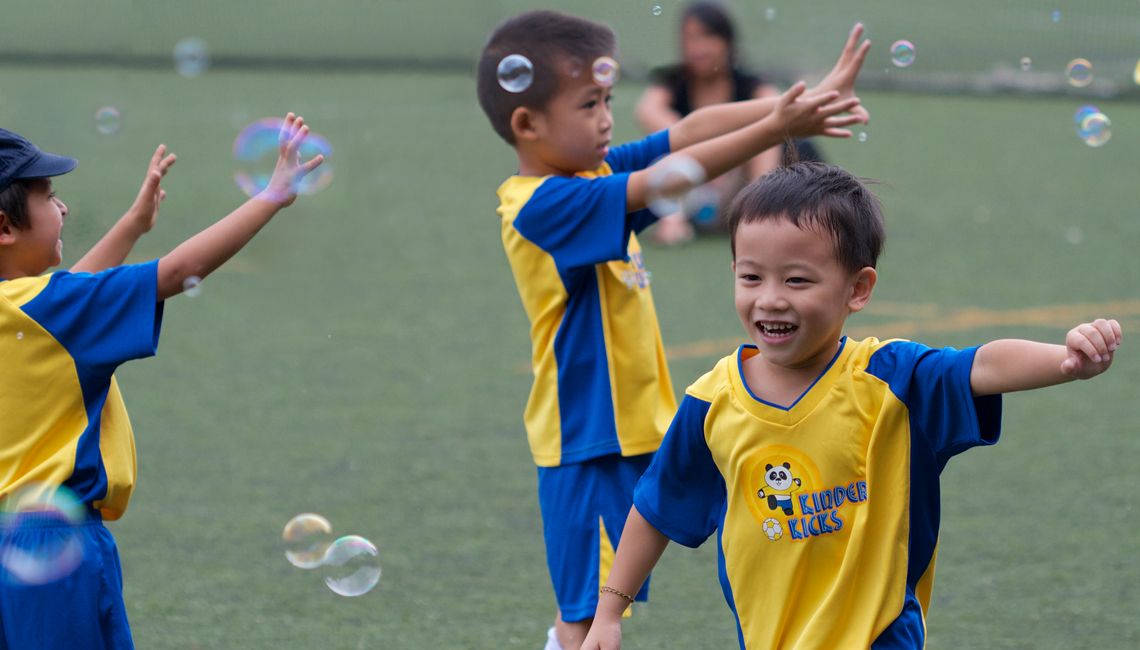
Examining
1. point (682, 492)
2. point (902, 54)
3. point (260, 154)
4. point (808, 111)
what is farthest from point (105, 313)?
point (902, 54)

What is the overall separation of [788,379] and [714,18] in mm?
6851

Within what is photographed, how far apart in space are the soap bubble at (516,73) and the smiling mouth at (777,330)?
3.49 ft

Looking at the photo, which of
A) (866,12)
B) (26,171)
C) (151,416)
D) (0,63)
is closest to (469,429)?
(151,416)

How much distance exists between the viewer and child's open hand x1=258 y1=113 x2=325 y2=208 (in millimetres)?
2490

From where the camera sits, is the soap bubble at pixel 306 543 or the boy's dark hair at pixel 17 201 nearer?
the boy's dark hair at pixel 17 201

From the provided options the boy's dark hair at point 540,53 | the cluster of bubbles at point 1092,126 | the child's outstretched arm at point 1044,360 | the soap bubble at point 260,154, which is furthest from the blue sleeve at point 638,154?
the child's outstretched arm at point 1044,360

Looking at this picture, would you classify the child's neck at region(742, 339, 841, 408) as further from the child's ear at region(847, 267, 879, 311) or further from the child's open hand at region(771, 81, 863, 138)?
the child's open hand at region(771, 81, 863, 138)

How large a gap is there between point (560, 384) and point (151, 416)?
329cm

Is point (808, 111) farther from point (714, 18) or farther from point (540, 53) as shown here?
point (714, 18)

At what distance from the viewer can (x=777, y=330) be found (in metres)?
2.14

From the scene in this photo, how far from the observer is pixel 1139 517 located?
14.3ft

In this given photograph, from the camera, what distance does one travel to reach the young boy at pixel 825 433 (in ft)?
6.92

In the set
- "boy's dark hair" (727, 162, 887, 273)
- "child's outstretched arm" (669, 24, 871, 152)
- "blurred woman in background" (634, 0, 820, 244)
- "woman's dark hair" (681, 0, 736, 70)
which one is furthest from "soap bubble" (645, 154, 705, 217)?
"woman's dark hair" (681, 0, 736, 70)

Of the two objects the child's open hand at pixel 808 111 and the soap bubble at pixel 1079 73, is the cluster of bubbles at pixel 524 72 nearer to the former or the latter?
the child's open hand at pixel 808 111
